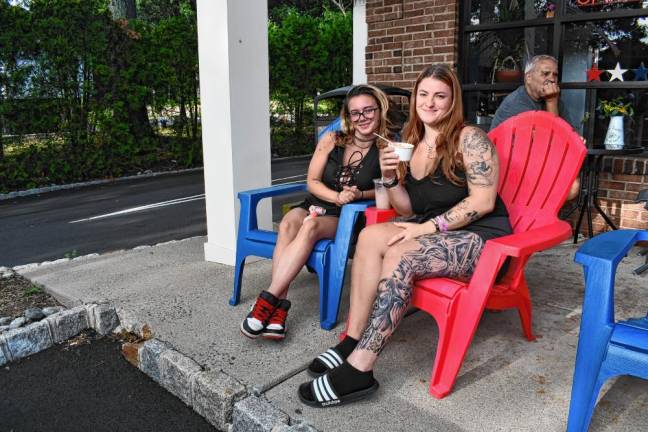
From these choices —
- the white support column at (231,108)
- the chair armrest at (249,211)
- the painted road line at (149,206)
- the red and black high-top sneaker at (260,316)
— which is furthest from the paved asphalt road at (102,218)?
the red and black high-top sneaker at (260,316)

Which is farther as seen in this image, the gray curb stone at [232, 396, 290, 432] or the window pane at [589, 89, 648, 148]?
the window pane at [589, 89, 648, 148]

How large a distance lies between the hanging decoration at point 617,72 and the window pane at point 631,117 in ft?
0.33

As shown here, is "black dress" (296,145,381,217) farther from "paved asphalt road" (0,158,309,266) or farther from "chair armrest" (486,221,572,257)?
"paved asphalt road" (0,158,309,266)

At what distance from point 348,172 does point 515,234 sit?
98 cm

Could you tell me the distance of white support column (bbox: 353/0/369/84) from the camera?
5.46 meters

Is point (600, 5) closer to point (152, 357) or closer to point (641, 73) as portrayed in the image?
point (641, 73)

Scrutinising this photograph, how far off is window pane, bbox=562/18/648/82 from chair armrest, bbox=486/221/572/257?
262cm

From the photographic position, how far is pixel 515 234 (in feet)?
7.32

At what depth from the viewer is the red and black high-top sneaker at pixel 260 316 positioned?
2.42m

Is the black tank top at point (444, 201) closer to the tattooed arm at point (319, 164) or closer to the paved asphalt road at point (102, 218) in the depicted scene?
the tattooed arm at point (319, 164)

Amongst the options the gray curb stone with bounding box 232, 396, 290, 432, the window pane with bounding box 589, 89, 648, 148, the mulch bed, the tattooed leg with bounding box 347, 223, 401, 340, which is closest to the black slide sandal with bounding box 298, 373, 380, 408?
the gray curb stone with bounding box 232, 396, 290, 432

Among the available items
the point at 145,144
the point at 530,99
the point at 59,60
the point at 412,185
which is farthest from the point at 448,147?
the point at 145,144

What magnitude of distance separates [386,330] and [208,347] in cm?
90

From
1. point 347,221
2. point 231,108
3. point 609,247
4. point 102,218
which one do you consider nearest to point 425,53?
point 231,108
